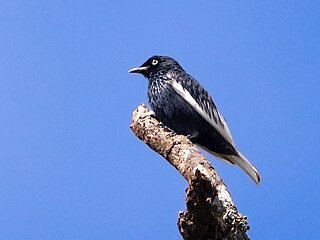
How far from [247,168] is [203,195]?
3.34 meters

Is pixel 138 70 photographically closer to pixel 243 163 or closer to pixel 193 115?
pixel 193 115

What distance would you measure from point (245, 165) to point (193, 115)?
0.64 meters

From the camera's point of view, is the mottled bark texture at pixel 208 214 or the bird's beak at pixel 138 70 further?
the bird's beak at pixel 138 70

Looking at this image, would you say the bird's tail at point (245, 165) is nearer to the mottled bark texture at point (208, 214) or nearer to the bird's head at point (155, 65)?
the bird's head at point (155, 65)

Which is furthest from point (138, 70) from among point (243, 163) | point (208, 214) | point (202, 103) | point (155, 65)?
point (208, 214)

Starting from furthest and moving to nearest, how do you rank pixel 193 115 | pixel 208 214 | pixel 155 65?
pixel 155 65, pixel 193 115, pixel 208 214

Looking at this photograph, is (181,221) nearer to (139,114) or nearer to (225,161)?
(139,114)

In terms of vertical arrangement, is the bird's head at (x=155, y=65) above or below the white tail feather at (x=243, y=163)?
above

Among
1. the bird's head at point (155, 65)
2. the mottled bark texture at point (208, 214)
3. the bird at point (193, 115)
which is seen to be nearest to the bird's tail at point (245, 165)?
the bird at point (193, 115)

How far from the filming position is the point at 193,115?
580 cm

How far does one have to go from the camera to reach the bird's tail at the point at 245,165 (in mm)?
5762

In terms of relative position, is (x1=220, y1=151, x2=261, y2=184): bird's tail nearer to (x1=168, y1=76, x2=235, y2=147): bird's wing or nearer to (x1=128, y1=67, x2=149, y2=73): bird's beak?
(x1=168, y1=76, x2=235, y2=147): bird's wing

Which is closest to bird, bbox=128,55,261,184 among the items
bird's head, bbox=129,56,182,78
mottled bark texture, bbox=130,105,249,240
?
bird's head, bbox=129,56,182,78

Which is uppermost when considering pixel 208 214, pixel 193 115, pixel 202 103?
pixel 202 103
